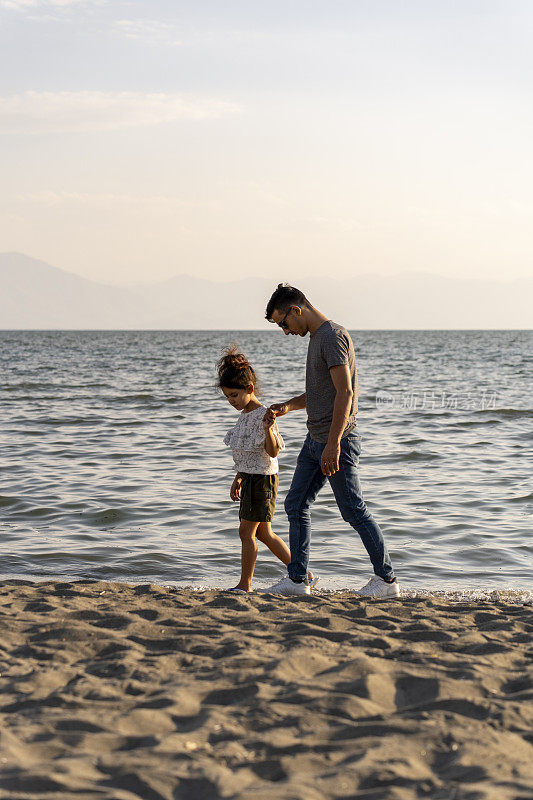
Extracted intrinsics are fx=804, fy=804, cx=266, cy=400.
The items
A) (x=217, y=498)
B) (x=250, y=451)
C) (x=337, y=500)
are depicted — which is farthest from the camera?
(x=217, y=498)

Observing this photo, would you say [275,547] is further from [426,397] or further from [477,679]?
[426,397]

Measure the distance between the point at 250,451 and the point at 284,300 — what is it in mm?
1080

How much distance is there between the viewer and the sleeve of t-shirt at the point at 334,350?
4859 millimetres

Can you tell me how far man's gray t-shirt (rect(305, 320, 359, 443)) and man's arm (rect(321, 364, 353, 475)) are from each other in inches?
2.4

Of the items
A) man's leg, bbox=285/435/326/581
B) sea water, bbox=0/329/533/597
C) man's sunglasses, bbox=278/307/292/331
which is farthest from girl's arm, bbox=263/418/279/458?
sea water, bbox=0/329/533/597

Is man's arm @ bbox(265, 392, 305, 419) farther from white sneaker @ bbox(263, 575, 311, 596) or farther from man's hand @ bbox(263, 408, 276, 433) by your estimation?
white sneaker @ bbox(263, 575, 311, 596)

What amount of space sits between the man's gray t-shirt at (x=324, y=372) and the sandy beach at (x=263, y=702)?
1.13 metres

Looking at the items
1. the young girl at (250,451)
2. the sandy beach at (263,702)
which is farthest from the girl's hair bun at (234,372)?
the sandy beach at (263,702)

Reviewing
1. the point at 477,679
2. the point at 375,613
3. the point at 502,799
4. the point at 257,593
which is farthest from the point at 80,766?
the point at 257,593

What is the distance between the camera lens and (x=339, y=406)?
15.9 feet

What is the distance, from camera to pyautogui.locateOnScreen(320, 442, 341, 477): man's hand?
4.90 meters

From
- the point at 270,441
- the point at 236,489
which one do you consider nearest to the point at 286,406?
the point at 270,441

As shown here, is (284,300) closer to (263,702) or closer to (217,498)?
(263,702)

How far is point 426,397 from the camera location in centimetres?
2266
